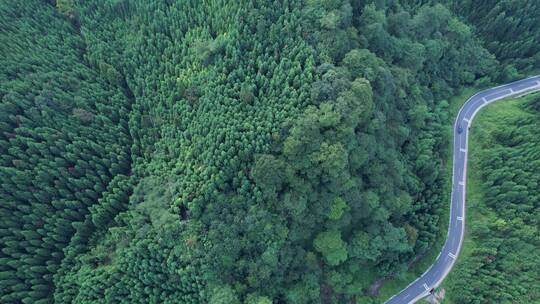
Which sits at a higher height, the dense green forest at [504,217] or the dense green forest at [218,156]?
the dense green forest at [218,156]

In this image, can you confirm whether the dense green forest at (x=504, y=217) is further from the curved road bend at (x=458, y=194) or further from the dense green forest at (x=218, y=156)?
the dense green forest at (x=218, y=156)

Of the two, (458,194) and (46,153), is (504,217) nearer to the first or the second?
(458,194)

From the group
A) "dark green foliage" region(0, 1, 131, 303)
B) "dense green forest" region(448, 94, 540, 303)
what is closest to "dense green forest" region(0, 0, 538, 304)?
"dark green foliage" region(0, 1, 131, 303)

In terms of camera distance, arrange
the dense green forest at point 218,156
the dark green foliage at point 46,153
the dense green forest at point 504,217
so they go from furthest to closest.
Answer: the dense green forest at point 504,217 → the dark green foliage at point 46,153 → the dense green forest at point 218,156

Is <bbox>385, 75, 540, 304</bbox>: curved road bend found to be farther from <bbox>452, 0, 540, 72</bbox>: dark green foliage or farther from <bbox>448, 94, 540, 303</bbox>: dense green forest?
<bbox>452, 0, 540, 72</bbox>: dark green foliage

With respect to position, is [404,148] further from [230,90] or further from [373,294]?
[230,90]

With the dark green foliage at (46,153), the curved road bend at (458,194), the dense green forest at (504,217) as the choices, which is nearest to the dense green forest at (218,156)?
the dark green foliage at (46,153)

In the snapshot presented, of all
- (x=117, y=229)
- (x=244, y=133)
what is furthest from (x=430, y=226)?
(x=117, y=229)
